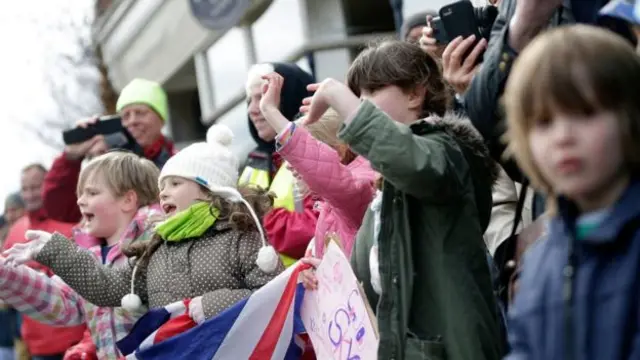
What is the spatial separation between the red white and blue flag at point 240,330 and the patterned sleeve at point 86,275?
421mm

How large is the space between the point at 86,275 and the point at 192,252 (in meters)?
0.56

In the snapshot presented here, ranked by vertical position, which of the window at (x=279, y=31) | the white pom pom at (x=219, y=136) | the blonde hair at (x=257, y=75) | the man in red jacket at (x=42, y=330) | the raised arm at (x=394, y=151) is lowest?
the window at (x=279, y=31)

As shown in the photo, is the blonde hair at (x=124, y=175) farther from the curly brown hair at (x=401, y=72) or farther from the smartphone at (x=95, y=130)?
the curly brown hair at (x=401, y=72)

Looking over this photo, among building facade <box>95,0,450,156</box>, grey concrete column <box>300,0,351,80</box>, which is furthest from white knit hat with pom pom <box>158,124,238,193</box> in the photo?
grey concrete column <box>300,0,351,80</box>

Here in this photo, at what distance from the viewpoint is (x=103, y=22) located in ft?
85.6

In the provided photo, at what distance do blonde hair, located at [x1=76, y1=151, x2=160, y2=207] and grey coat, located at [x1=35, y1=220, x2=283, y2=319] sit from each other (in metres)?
0.63

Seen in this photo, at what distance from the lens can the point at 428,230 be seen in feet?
13.9

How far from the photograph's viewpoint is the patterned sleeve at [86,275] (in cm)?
583

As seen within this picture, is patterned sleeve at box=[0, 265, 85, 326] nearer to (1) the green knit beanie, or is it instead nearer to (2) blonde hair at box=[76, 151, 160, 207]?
(2) blonde hair at box=[76, 151, 160, 207]

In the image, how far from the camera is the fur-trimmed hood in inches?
170

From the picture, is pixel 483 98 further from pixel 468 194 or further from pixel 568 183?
pixel 568 183

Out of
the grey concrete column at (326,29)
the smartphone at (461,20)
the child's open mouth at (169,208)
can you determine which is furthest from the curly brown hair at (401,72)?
the grey concrete column at (326,29)

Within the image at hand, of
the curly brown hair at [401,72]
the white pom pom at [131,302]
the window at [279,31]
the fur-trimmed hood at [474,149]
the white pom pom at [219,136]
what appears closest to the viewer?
the fur-trimmed hood at [474,149]

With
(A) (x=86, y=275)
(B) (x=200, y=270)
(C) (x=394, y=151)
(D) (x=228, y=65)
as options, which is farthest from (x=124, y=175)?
(D) (x=228, y=65)
